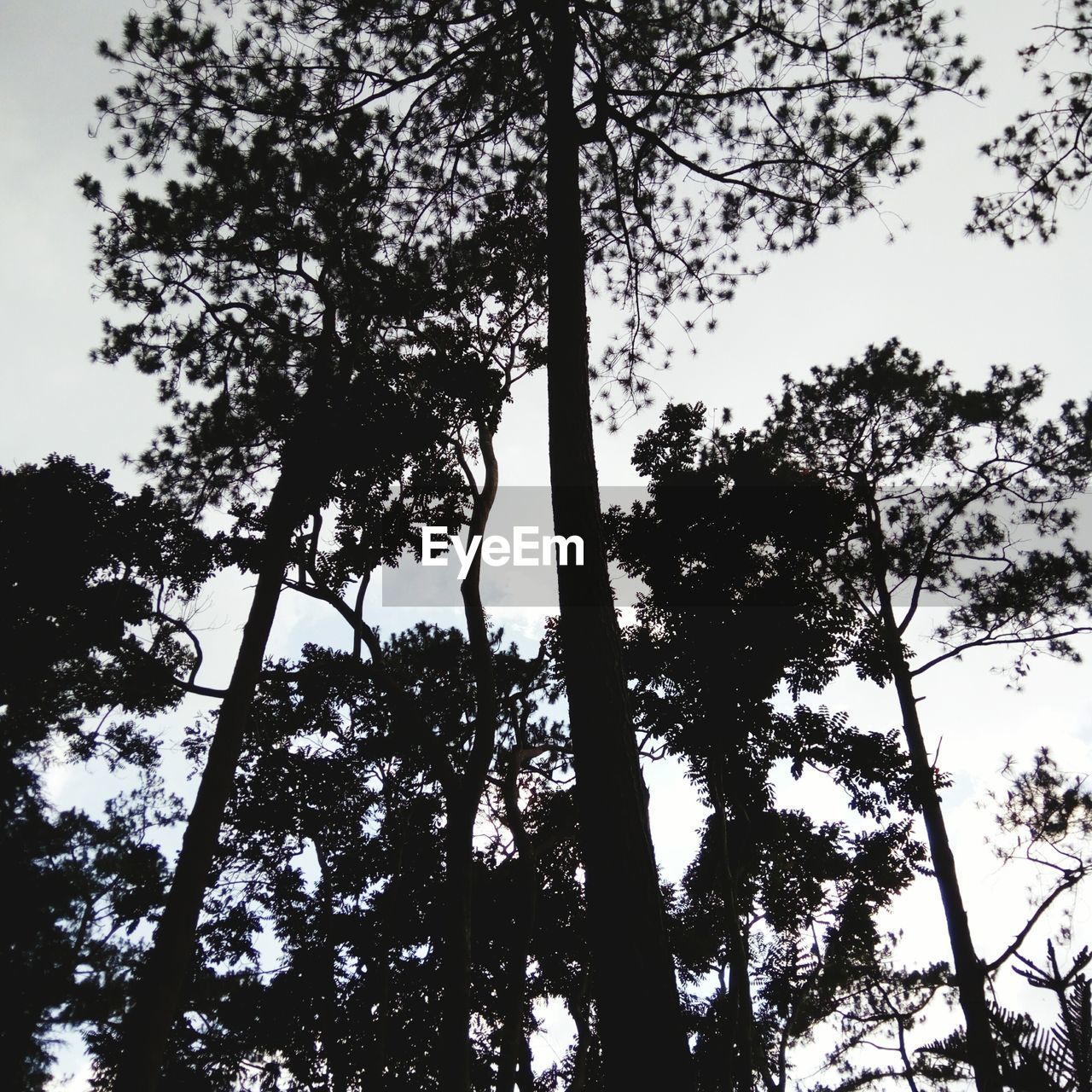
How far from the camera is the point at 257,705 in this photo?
9578mm

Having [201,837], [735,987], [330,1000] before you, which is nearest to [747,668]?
[735,987]

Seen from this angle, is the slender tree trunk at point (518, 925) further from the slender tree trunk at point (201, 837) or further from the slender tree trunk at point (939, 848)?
the slender tree trunk at point (939, 848)

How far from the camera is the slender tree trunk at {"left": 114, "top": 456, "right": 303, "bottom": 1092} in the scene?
17.8 ft

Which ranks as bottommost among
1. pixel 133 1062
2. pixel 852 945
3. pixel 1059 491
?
pixel 133 1062

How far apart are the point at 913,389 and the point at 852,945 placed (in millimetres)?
8198

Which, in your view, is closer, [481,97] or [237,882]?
[481,97]

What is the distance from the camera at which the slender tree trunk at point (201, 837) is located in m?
5.41

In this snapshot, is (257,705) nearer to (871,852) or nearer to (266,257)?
(266,257)

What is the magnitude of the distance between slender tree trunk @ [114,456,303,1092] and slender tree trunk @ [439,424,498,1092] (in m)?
2.41

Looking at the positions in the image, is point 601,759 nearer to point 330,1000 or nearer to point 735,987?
point 735,987

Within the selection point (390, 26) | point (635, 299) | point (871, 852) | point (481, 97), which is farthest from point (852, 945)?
point (390, 26)

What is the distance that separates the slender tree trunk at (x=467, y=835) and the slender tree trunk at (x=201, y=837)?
2410mm

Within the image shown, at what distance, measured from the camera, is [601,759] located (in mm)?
3492

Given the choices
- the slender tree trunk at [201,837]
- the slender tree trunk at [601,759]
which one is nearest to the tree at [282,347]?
the slender tree trunk at [201,837]
